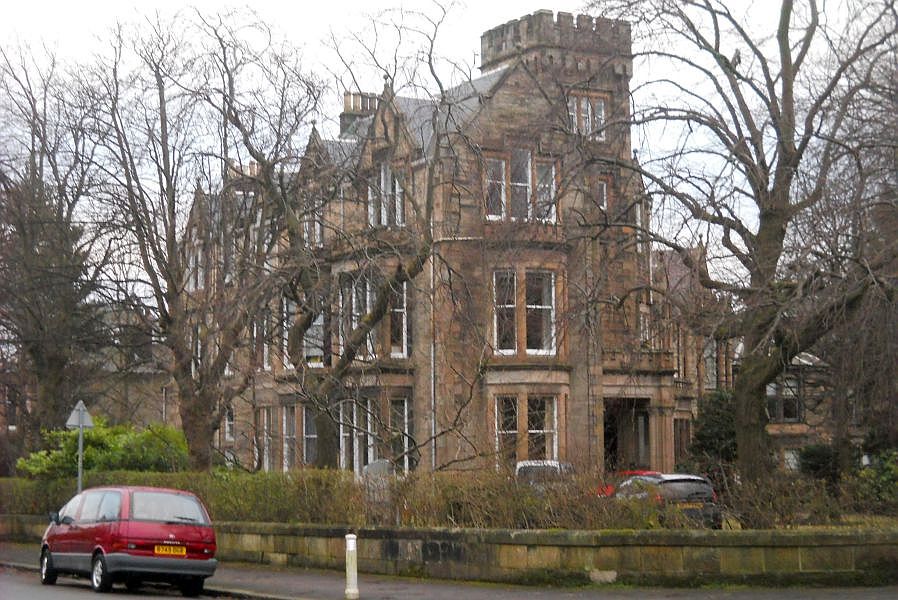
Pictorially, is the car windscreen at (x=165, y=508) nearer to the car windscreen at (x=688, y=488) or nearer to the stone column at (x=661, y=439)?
the car windscreen at (x=688, y=488)

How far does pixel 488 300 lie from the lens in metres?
31.0

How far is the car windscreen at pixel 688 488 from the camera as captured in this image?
23.3 m

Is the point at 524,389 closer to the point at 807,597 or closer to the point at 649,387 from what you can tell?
the point at 649,387

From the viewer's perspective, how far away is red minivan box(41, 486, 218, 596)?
19438 millimetres

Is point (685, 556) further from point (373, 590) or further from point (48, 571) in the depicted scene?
point (48, 571)

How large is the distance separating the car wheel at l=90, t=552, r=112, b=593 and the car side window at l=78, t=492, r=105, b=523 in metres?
0.70

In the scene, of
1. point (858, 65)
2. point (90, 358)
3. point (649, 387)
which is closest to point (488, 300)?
point (858, 65)

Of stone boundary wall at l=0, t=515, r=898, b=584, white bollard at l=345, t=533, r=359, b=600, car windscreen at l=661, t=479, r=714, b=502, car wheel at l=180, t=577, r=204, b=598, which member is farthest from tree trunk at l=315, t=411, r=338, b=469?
white bollard at l=345, t=533, r=359, b=600

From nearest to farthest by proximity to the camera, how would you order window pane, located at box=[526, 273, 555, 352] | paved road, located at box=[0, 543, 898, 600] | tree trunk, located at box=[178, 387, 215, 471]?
paved road, located at box=[0, 543, 898, 600] < tree trunk, located at box=[178, 387, 215, 471] < window pane, located at box=[526, 273, 555, 352]

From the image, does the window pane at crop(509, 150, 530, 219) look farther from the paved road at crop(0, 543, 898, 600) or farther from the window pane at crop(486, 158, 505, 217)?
the paved road at crop(0, 543, 898, 600)

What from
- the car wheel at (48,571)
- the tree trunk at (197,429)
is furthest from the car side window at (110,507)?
the tree trunk at (197,429)

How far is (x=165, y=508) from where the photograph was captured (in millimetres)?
20047

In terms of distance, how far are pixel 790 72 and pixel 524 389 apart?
17301 millimetres

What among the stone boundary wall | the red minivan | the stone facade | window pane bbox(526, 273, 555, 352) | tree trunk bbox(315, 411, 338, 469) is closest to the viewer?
the stone boundary wall
